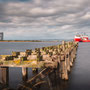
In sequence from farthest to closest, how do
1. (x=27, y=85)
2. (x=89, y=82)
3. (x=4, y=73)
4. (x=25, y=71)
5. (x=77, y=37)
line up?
1. (x=77, y=37)
2. (x=89, y=82)
3. (x=25, y=71)
4. (x=4, y=73)
5. (x=27, y=85)

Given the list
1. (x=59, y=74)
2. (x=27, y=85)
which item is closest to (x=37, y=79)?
(x=27, y=85)

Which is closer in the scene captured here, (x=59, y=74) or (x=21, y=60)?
(x=21, y=60)

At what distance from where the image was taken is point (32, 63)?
13.5m

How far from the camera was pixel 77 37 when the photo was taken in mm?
192125

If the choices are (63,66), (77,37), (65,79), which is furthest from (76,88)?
(77,37)

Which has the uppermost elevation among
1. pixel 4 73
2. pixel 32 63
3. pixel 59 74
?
pixel 32 63

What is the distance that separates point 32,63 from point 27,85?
2.60 m

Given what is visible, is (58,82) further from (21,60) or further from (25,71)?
(21,60)

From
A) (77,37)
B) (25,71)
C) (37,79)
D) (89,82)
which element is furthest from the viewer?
(77,37)

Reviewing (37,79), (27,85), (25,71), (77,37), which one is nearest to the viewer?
(27,85)

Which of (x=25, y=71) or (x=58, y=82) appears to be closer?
(x=25, y=71)

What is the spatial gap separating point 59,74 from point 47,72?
485cm

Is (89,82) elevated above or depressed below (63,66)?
below

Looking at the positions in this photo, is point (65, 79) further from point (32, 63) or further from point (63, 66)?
point (32, 63)
